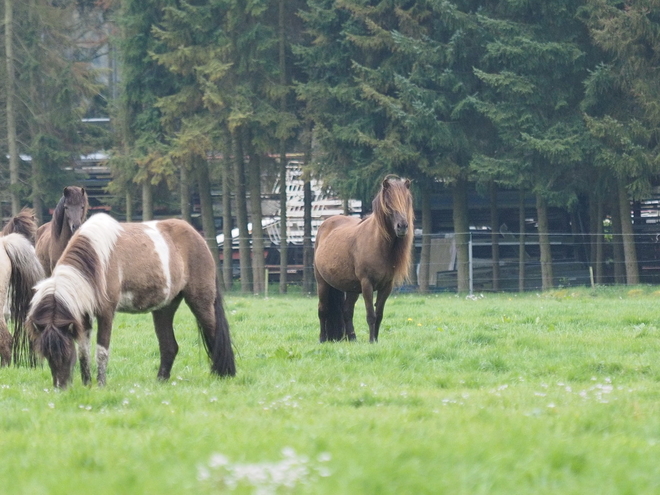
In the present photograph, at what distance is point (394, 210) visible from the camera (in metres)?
11.5

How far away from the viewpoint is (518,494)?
13.5ft

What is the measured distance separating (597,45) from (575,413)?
21555 mm

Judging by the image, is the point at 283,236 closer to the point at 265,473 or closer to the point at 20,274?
the point at 20,274

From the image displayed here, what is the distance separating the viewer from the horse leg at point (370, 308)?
457 inches

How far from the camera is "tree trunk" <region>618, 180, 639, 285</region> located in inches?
990

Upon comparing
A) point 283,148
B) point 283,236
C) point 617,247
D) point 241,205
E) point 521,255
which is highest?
point 283,148

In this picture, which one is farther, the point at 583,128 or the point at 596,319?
the point at 583,128

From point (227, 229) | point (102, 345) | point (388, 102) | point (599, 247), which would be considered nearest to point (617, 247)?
point (599, 247)

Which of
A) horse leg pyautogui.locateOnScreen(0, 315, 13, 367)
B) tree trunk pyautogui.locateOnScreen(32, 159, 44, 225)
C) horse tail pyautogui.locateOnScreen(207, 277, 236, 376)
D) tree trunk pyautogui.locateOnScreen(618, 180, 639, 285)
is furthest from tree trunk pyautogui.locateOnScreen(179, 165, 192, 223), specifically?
horse tail pyautogui.locateOnScreen(207, 277, 236, 376)

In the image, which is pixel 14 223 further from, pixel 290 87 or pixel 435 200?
pixel 435 200

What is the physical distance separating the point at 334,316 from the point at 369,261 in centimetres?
90

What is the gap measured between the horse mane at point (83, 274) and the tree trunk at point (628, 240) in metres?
19.6

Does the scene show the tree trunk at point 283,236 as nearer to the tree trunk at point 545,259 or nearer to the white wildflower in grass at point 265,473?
the tree trunk at point 545,259

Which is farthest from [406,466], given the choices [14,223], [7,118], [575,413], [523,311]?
[7,118]
